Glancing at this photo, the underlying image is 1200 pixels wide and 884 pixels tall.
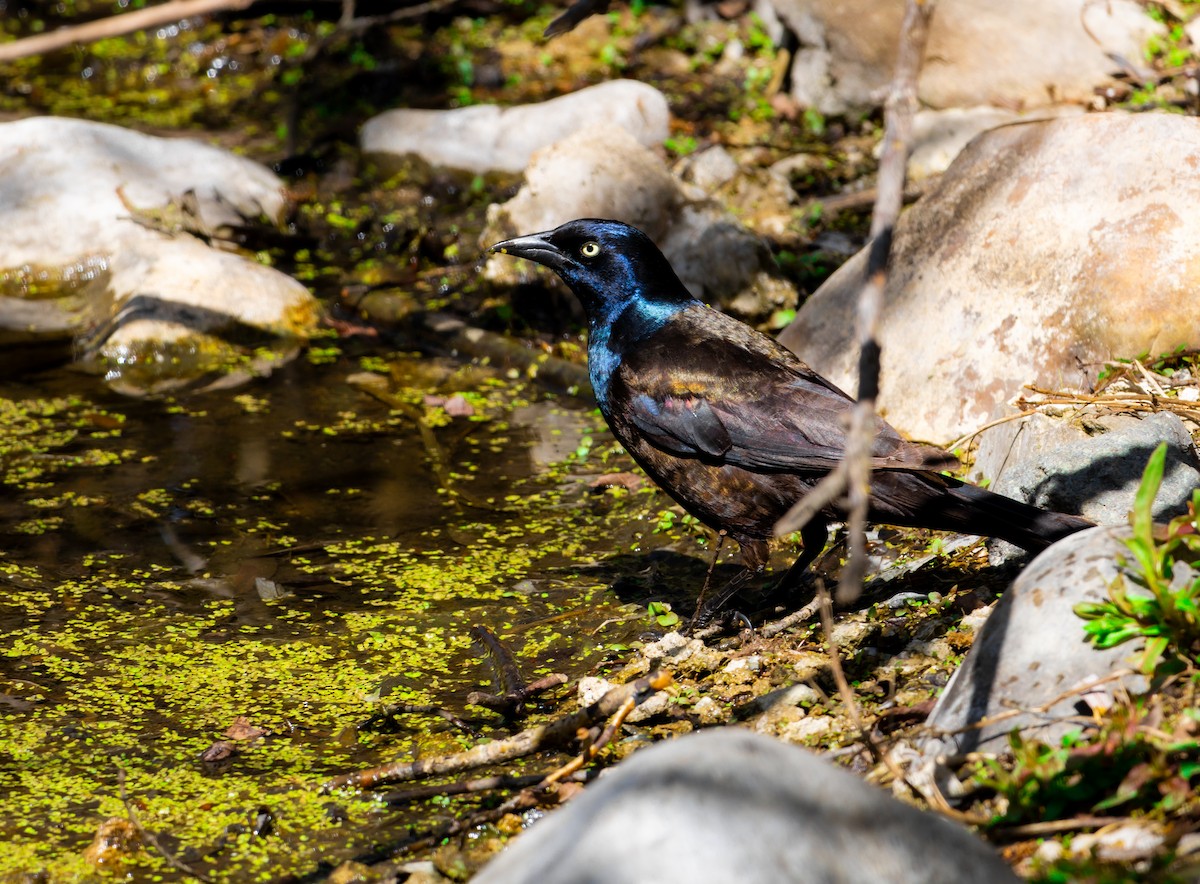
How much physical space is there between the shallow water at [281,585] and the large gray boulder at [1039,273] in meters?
1.26

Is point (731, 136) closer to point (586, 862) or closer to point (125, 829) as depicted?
point (125, 829)

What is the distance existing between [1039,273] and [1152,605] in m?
2.81

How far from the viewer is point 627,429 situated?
453cm

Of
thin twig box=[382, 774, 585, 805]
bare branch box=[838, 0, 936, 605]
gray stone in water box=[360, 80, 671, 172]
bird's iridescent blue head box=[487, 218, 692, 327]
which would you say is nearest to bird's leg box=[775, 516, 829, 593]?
bird's iridescent blue head box=[487, 218, 692, 327]

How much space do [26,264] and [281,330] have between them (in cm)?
170

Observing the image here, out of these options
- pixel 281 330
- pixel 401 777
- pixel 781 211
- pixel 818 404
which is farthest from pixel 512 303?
pixel 401 777

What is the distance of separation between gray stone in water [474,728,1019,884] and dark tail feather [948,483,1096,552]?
1733mm

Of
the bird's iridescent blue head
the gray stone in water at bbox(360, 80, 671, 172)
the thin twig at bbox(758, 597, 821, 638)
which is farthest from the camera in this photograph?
the gray stone in water at bbox(360, 80, 671, 172)

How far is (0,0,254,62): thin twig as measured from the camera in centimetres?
214

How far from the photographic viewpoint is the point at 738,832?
211 centimetres

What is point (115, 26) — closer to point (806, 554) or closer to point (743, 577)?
point (743, 577)

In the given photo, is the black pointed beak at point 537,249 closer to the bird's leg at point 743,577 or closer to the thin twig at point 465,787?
the bird's leg at point 743,577

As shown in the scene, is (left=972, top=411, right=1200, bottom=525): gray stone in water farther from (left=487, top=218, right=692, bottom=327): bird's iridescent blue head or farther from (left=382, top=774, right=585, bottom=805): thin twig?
(left=382, top=774, right=585, bottom=805): thin twig

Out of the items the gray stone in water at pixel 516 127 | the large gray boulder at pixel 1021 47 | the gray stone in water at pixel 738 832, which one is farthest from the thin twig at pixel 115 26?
the large gray boulder at pixel 1021 47
